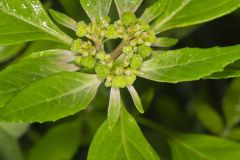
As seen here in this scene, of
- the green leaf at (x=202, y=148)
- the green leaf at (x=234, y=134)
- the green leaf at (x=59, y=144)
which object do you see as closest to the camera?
the green leaf at (x=202, y=148)

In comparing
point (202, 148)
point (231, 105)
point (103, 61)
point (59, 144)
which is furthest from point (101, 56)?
point (231, 105)

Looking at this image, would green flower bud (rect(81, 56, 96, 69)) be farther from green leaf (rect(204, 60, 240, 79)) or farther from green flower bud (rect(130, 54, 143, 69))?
green leaf (rect(204, 60, 240, 79))

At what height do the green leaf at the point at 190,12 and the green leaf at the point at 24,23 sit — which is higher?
the green leaf at the point at 24,23

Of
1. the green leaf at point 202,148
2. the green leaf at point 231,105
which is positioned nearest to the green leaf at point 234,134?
the green leaf at point 231,105

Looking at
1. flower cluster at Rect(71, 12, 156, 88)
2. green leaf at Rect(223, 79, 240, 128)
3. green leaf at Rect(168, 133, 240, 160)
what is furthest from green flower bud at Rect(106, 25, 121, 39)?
green leaf at Rect(223, 79, 240, 128)

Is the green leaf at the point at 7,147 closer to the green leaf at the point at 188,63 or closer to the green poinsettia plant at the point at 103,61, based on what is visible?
the green poinsettia plant at the point at 103,61

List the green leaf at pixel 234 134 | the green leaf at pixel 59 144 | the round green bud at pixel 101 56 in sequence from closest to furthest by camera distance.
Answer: the round green bud at pixel 101 56
the green leaf at pixel 59 144
the green leaf at pixel 234 134

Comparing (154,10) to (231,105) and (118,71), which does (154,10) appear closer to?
(118,71)
